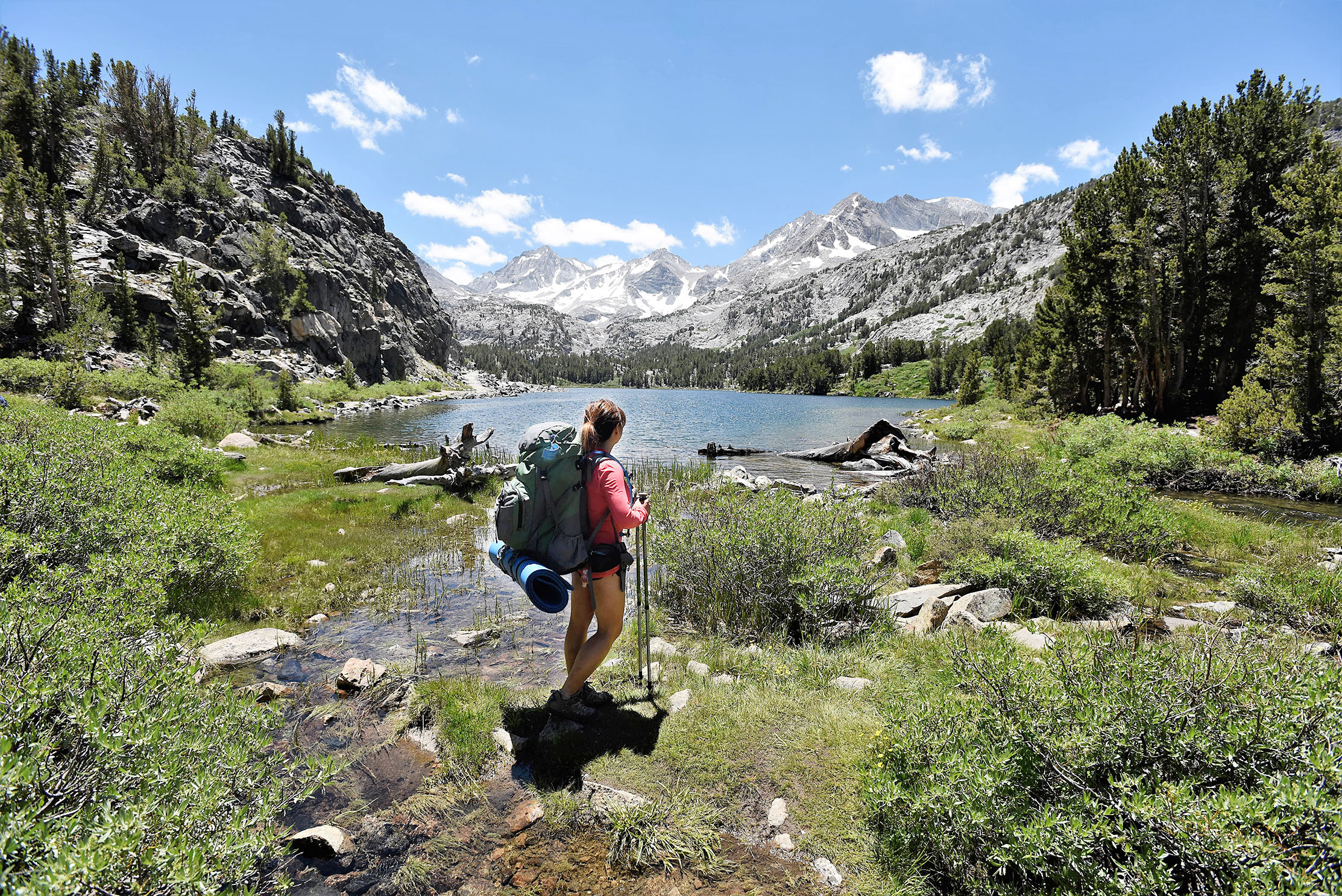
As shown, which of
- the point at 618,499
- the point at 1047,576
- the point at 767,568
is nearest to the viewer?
the point at 618,499

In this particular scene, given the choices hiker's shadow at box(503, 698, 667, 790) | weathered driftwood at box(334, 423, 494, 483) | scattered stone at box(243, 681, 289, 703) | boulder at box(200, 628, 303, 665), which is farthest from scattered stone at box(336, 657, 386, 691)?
weathered driftwood at box(334, 423, 494, 483)

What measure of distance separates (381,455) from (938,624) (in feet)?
86.4

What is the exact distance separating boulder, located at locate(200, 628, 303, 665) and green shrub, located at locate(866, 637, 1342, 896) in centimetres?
822

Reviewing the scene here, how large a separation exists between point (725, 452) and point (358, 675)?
27.9m

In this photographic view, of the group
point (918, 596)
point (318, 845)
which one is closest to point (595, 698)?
point (318, 845)

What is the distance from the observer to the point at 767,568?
8156 millimetres

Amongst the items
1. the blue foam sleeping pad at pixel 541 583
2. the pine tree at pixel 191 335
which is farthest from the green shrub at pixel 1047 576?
the pine tree at pixel 191 335

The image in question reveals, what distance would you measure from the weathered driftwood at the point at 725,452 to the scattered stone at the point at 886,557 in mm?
22179

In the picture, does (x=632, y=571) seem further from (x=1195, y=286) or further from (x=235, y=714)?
(x=1195, y=286)

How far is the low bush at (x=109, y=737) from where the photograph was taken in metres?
2.26

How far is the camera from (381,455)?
26.1 metres

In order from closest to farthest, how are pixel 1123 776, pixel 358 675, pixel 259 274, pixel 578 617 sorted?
pixel 1123 776
pixel 578 617
pixel 358 675
pixel 259 274

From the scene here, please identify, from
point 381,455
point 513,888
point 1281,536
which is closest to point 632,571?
point 513,888

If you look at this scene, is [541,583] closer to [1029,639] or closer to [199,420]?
[1029,639]
